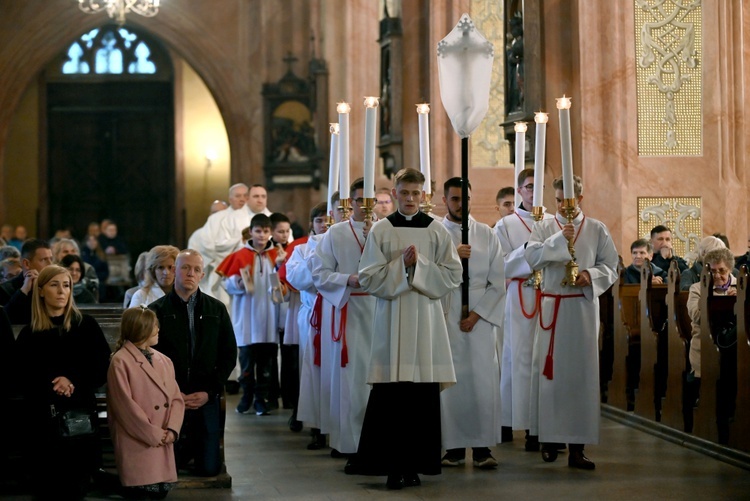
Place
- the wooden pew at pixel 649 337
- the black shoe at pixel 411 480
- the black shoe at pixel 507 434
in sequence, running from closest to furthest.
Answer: the black shoe at pixel 411 480 < the black shoe at pixel 507 434 < the wooden pew at pixel 649 337

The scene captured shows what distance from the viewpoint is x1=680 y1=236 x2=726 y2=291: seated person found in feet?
31.3

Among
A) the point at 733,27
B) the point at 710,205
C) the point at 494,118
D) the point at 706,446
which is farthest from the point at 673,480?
the point at 494,118

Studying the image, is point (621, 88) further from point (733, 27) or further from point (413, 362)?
point (413, 362)

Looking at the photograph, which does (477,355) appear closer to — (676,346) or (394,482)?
(394,482)

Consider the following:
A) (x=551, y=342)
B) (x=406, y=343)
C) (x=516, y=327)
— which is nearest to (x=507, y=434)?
(x=516, y=327)

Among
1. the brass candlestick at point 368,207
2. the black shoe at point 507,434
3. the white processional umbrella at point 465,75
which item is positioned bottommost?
the black shoe at point 507,434

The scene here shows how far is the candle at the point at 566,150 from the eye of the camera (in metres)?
7.52

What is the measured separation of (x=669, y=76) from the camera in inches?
460

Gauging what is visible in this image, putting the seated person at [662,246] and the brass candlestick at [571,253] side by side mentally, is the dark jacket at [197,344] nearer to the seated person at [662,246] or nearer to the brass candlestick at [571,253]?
the brass candlestick at [571,253]

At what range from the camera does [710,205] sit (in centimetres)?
1175

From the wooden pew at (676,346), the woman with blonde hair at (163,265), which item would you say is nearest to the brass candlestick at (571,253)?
the wooden pew at (676,346)

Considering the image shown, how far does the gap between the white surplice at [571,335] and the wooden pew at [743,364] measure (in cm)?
78

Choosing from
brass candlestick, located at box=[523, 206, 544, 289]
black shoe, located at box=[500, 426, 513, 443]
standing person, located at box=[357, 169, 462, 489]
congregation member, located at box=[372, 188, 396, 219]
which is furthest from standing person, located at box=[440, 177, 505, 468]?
congregation member, located at box=[372, 188, 396, 219]

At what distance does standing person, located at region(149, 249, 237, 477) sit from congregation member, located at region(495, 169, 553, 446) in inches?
86.4
